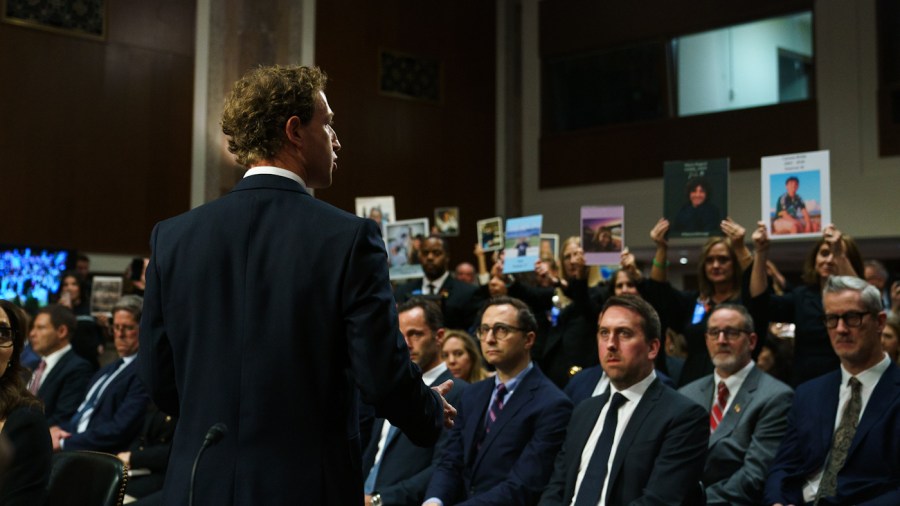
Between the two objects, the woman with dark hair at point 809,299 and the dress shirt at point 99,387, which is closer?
the woman with dark hair at point 809,299

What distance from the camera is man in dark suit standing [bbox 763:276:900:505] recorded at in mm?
3414

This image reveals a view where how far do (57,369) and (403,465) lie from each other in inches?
110

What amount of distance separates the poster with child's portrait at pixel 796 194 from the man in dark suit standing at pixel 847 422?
1054mm

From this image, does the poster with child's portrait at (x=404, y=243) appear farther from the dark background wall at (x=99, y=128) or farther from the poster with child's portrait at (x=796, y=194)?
the dark background wall at (x=99, y=128)

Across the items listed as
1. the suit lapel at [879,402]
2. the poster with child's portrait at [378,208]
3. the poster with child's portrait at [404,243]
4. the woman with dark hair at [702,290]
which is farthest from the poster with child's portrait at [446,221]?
the suit lapel at [879,402]

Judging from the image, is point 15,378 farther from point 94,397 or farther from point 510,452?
point 94,397

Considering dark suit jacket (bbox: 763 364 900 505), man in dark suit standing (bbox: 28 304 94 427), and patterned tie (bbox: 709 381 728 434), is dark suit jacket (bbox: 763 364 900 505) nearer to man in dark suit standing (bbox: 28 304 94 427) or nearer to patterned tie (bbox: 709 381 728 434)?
patterned tie (bbox: 709 381 728 434)

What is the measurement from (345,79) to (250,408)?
9.82 metres

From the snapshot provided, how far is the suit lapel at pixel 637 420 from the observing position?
3371 millimetres

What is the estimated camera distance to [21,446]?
243 centimetres

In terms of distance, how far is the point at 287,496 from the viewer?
1.71 metres

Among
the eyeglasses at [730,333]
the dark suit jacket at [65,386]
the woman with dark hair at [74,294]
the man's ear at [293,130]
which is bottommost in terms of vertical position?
the dark suit jacket at [65,386]

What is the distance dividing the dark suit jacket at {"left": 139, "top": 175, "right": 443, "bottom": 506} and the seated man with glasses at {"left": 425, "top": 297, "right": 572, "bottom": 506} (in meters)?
2.06

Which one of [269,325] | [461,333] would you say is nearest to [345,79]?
[461,333]
